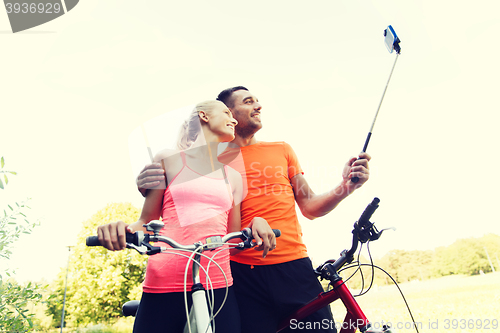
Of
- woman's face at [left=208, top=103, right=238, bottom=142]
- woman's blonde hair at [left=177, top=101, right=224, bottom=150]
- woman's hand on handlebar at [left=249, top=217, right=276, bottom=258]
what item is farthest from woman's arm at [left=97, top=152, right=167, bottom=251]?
woman's hand on handlebar at [left=249, top=217, right=276, bottom=258]

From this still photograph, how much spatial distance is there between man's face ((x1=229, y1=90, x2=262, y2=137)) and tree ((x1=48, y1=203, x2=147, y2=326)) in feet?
60.4

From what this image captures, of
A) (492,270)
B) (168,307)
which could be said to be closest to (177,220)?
(168,307)

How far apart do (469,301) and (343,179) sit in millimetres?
10061

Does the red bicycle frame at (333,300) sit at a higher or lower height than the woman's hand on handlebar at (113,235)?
lower

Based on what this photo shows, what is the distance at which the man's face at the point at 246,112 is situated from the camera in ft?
9.00

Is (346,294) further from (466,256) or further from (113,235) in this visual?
(466,256)

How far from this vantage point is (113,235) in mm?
1164

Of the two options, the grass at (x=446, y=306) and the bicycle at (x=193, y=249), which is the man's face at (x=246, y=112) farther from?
the grass at (x=446, y=306)

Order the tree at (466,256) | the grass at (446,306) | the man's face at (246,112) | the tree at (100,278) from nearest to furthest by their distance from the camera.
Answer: the man's face at (246,112)
the grass at (446,306)
the tree at (466,256)
the tree at (100,278)

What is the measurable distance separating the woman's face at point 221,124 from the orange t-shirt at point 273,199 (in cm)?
48

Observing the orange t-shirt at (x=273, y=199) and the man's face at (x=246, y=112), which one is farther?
the man's face at (x=246, y=112)

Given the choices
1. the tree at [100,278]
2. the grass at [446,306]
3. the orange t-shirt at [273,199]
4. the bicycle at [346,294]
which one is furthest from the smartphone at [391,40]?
the tree at [100,278]

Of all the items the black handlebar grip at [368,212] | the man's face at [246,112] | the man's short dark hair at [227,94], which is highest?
the man's short dark hair at [227,94]

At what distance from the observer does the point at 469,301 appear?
30.7ft
